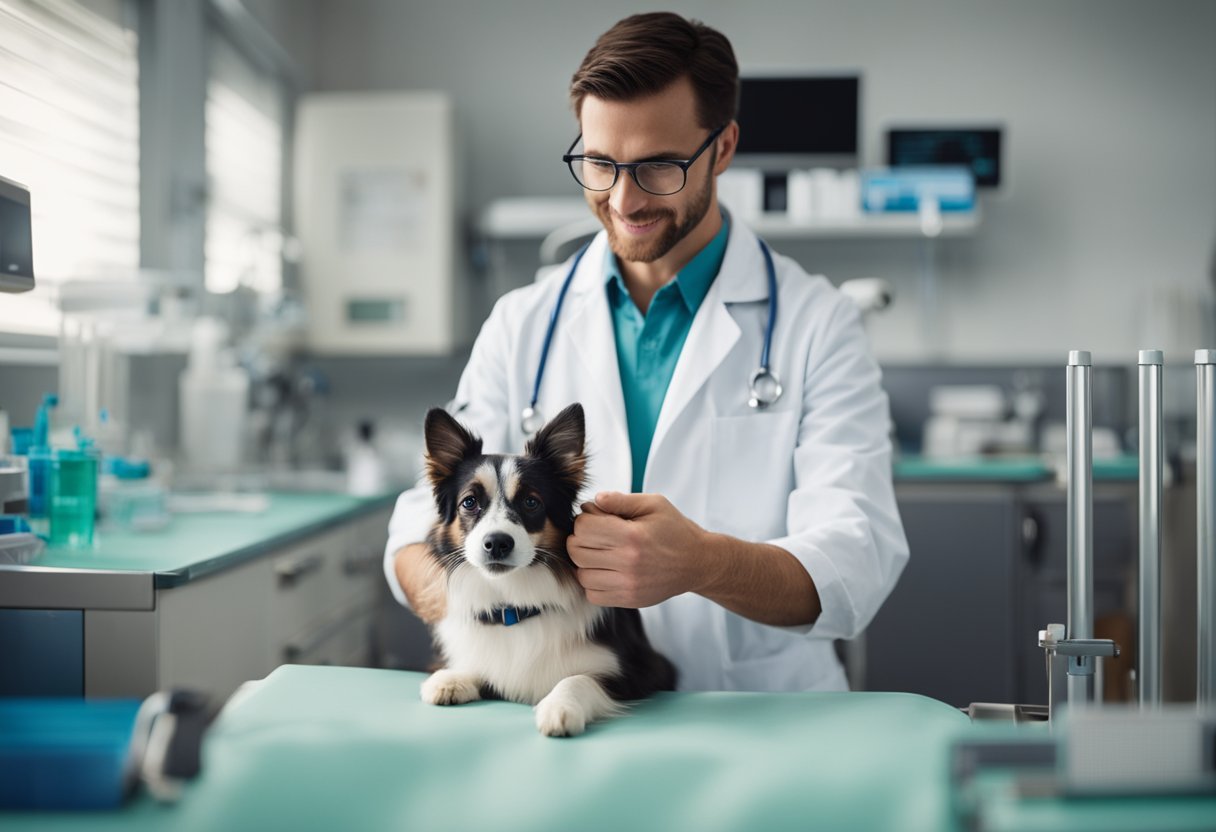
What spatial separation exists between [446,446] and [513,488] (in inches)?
4.0

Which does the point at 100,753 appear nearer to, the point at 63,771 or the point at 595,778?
the point at 63,771

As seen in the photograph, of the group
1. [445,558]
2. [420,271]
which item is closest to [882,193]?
[420,271]

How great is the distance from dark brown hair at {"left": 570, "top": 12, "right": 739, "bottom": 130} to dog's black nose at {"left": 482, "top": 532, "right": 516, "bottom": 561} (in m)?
0.60

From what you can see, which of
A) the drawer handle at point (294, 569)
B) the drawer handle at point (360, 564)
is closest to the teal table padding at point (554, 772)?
the drawer handle at point (294, 569)

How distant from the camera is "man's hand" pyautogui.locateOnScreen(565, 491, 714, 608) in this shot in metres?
0.98

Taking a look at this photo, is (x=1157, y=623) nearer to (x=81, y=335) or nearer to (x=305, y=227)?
(x=81, y=335)

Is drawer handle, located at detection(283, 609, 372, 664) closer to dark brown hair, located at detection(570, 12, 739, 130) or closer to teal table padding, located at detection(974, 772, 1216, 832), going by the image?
dark brown hair, located at detection(570, 12, 739, 130)

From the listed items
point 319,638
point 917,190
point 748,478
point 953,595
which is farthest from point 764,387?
point 917,190

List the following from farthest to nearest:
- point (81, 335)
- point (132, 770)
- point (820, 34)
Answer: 1. point (820, 34)
2. point (81, 335)
3. point (132, 770)

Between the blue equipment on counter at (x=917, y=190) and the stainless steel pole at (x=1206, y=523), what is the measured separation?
310 centimetres

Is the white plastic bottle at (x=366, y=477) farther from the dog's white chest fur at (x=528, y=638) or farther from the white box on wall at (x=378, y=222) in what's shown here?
the dog's white chest fur at (x=528, y=638)

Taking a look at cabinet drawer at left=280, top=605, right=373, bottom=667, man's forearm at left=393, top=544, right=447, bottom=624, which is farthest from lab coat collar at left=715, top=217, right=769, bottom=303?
cabinet drawer at left=280, top=605, right=373, bottom=667

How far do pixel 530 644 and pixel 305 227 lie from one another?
10.3ft

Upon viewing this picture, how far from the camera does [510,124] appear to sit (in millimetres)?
4254
